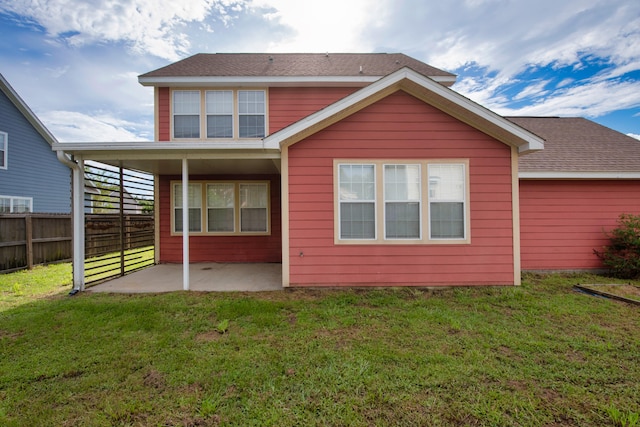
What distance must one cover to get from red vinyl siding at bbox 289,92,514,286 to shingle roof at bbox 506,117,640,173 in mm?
1909

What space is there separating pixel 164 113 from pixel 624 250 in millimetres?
12561

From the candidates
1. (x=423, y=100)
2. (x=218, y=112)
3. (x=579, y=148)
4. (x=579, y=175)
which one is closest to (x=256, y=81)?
(x=218, y=112)

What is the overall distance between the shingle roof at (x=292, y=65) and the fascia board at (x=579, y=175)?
364 centimetres

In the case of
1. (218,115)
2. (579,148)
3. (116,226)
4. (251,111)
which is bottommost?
(116,226)

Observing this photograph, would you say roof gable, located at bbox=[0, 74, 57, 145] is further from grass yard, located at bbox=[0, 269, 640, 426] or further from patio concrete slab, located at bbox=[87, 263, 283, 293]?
grass yard, located at bbox=[0, 269, 640, 426]

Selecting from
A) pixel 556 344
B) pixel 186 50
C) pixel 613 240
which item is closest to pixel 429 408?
pixel 556 344

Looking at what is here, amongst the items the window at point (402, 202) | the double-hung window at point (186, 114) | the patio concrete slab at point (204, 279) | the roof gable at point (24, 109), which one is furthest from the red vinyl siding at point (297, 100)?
the roof gable at point (24, 109)

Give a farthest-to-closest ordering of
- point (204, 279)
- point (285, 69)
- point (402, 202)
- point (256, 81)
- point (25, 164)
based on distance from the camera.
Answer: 1. point (25, 164)
2. point (285, 69)
3. point (256, 81)
4. point (204, 279)
5. point (402, 202)

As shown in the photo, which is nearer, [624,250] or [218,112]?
[624,250]

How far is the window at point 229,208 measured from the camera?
795 cm

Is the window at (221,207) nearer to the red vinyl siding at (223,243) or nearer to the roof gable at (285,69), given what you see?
→ the red vinyl siding at (223,243)

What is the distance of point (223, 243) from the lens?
798cm

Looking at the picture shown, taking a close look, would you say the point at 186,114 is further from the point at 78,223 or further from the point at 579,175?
the point at 579,175

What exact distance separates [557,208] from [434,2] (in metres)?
7.48
